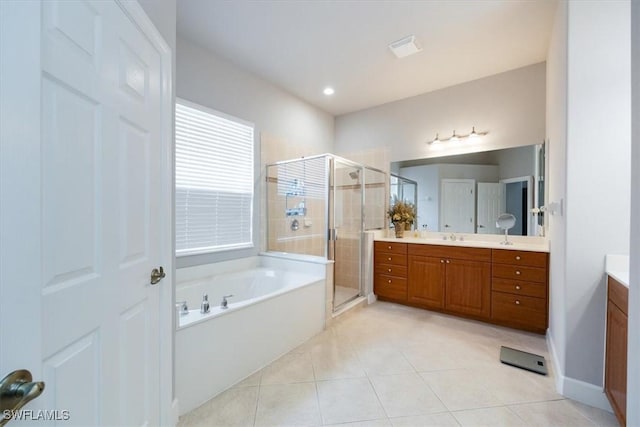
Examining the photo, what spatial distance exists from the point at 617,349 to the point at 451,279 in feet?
5.19

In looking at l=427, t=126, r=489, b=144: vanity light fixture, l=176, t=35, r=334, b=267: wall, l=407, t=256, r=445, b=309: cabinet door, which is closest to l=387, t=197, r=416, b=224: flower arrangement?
l=407, t=256, r=445, b=309: cabinet door

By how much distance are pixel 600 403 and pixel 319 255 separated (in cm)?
235

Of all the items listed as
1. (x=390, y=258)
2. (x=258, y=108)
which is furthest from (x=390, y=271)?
(x=258, y=108)

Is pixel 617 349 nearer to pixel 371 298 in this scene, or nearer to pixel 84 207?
pixel 371 298

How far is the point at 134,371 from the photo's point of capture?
1125mm

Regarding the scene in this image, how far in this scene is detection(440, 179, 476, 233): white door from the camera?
337 cm

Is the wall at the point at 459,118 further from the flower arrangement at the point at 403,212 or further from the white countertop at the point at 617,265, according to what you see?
the white countertop at the point at 617,265

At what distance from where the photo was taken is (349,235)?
363 centimetres

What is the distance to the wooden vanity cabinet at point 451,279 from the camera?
2863mm

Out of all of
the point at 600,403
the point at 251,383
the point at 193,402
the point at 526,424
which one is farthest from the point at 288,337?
the point at 600,403

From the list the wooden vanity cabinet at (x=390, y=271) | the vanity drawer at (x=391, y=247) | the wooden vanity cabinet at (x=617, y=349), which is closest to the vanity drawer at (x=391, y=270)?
the wooden vanity cabinet at (x=390, y=271)

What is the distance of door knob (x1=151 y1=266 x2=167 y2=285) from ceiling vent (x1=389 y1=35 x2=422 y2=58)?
9.00ft

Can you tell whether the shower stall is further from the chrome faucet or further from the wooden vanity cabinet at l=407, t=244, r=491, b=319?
the chrome faucet

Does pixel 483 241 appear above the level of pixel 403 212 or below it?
below
